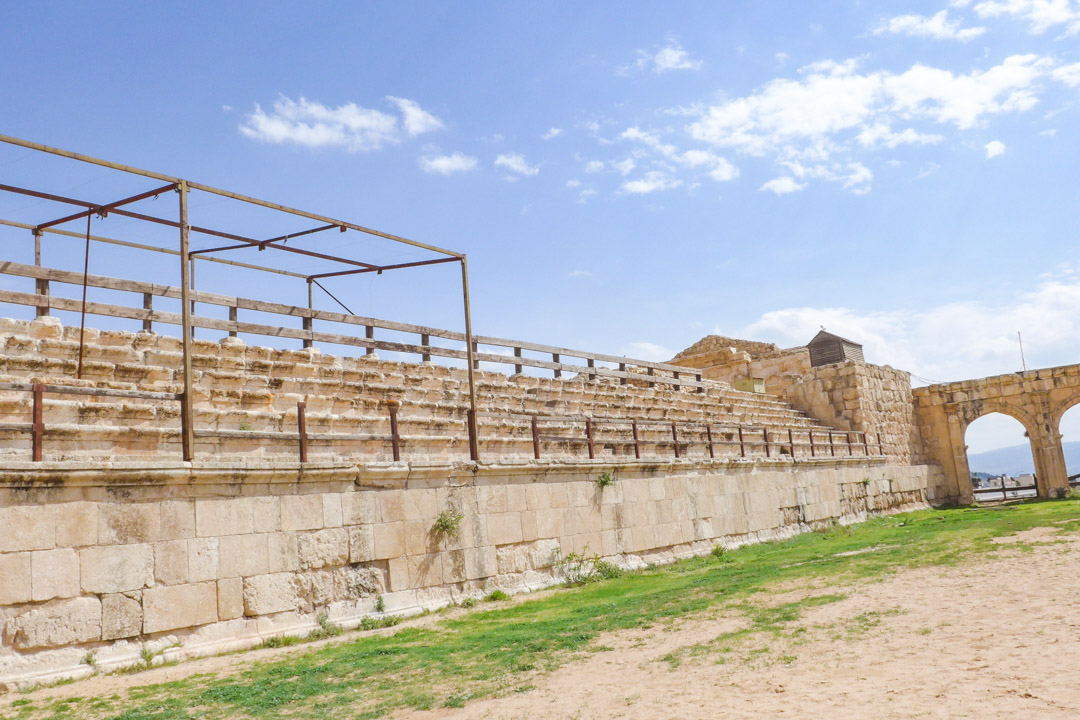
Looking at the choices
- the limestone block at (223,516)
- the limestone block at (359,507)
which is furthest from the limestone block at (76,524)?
the limestone block at (359,507)

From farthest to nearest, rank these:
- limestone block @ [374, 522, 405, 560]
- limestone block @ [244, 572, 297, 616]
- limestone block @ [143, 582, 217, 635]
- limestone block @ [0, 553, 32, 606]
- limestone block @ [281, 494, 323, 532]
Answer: limestone block @ [374, 522, 405, 560], limestone block @ [281, 494, 323, 532], limestone block @ [244, 572, 297, 616], limestone block @ [143, 582, 217, 635], limestone block @ [0, 553, 32, 606]

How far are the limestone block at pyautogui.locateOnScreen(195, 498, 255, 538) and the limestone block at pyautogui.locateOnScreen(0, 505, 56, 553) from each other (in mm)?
1252

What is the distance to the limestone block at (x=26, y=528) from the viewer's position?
6547 mm

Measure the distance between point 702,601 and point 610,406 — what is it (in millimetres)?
9214

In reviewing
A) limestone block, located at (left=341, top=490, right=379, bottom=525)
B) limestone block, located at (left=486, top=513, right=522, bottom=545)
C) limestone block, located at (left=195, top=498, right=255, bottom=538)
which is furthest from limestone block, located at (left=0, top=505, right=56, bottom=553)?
limestone block, located at (left=486, top=513, right=522, bottom=545)

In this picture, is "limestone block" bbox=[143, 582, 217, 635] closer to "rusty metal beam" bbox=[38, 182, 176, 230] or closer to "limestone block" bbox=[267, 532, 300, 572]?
"limestone block" bbox=[267, 532, 300, 572]

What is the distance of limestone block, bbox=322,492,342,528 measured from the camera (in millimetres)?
8859

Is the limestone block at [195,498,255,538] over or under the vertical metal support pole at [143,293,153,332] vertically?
under

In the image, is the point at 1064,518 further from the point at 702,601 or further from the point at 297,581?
the point at 297,581

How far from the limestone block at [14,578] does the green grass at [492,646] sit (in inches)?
32.9

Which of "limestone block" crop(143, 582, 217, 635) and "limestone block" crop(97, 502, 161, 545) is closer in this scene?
"limestone block" crop(97, 502, 161, 545)

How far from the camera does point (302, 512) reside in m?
8.64

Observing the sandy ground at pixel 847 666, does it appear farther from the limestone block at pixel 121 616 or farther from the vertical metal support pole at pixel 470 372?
the vertical metal support pole at pixel 470 372

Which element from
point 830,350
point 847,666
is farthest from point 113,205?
point 830,350
